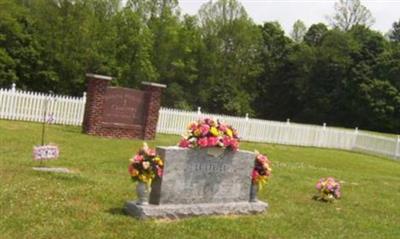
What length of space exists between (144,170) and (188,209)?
3.04ft

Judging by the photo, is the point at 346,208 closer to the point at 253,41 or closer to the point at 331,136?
the point at 331,136

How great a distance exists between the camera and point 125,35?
4478 centimetres

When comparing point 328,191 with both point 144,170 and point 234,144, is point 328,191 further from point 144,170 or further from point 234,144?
point 144,170

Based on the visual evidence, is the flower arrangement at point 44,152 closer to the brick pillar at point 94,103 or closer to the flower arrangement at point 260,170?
the flower arrangement at point 260,170

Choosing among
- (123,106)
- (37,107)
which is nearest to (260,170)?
(123,106)

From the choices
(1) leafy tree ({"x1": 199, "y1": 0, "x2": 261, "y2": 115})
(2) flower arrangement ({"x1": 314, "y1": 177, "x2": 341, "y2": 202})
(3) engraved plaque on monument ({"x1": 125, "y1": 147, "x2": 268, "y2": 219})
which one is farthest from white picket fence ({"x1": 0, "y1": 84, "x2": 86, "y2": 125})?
(1) leafy tree ({"x1": 199, "y1": 0, "x2": 261, "y2": 115})

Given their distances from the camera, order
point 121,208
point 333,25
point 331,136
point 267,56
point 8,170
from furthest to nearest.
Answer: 1. point 333,25
2. point 267,56
3. point 331,136
4. point 8,170
5. point 121,208

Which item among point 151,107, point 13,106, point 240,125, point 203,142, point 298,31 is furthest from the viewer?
point 298,31

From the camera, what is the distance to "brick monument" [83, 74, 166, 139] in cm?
2016

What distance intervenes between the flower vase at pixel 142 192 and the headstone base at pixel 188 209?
0.23 feet

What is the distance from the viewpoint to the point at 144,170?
797cm

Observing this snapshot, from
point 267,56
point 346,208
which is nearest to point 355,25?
point 267,56

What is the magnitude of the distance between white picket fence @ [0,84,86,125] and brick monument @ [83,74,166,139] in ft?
9.28

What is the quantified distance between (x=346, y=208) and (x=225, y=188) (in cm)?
306
